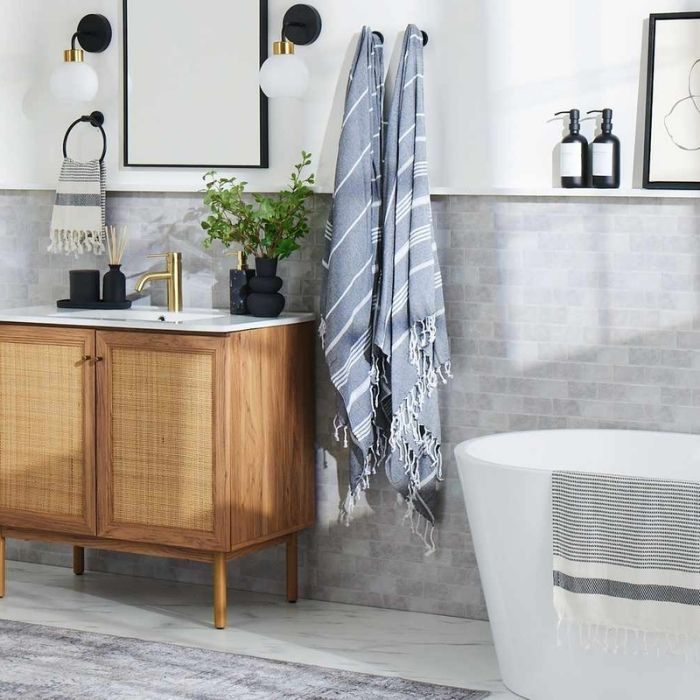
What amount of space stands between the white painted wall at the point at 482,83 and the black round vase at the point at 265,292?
13.5 inches

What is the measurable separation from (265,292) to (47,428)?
2.74ft

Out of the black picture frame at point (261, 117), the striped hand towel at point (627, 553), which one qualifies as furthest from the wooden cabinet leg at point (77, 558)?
the striped hand towel at point (627, 553)

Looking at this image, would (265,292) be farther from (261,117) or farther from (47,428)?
(47,428)

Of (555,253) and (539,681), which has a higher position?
(555,253)

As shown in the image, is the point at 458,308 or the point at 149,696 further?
the point at 458,308

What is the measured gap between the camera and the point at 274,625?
4.14 m

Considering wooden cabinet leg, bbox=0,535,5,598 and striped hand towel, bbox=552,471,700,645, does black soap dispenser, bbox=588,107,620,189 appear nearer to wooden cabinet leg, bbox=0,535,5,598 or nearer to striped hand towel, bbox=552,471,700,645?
striped hand towel, bbox=552,471,700,645

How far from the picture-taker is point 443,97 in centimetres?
416

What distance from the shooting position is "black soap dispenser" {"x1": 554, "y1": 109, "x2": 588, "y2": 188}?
154 inches

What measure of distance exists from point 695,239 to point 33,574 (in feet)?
8.69

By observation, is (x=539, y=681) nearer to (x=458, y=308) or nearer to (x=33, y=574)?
(x=458, y=308)

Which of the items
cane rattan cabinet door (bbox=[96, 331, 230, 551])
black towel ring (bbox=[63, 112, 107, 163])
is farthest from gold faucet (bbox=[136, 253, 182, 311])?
black towel ring (bbox=[63, 112, 107, 163])

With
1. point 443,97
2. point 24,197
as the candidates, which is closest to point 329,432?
point 443,97

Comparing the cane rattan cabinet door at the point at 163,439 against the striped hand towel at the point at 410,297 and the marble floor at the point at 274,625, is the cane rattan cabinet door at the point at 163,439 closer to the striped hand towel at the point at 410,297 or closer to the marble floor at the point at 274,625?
the marble floor at the point at 274,625
